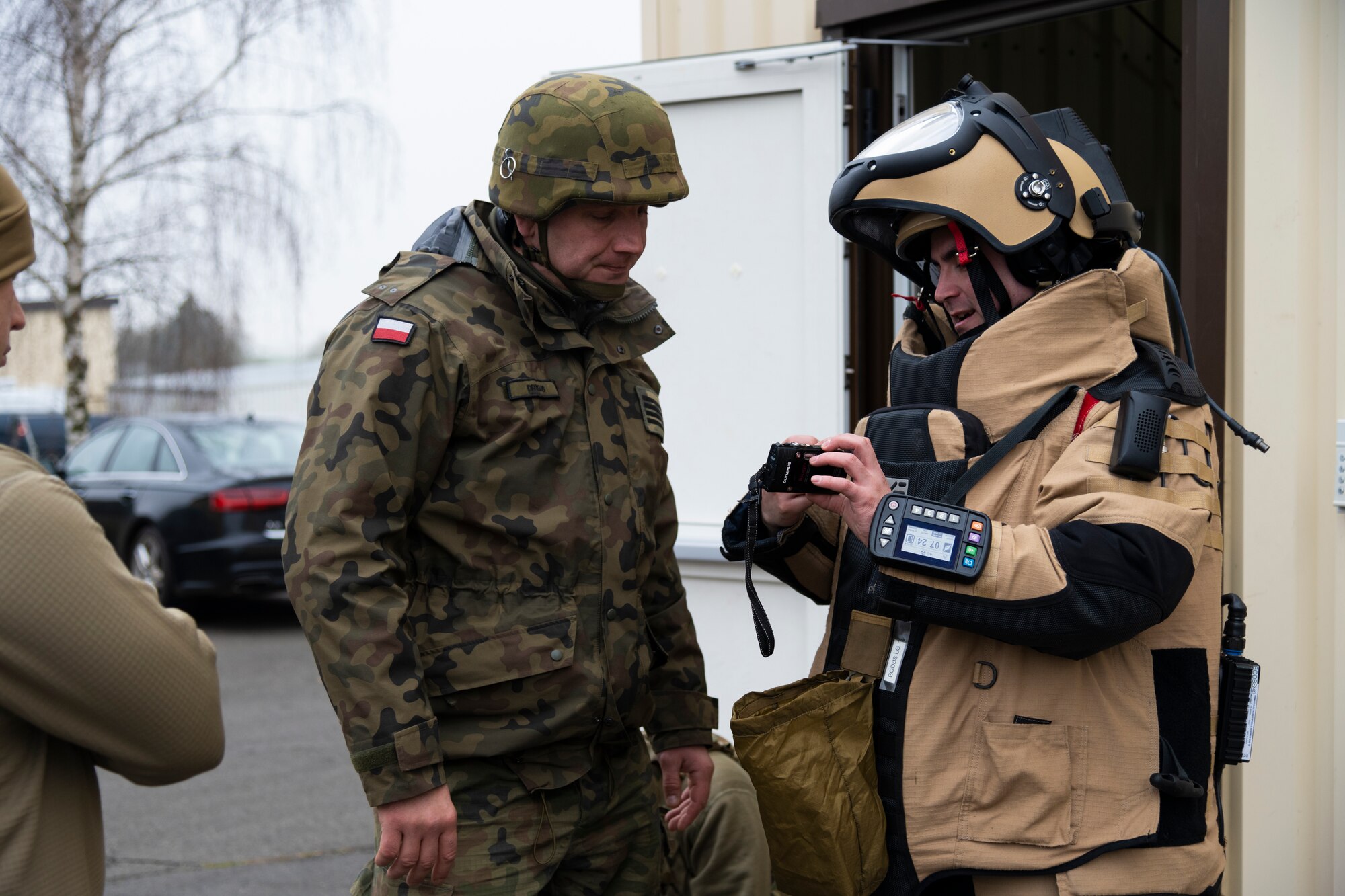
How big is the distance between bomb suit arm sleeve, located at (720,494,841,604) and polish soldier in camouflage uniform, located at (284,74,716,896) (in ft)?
0.58

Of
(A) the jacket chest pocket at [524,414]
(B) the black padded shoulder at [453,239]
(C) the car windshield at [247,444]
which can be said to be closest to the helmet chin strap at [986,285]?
(A) the jacket chest pocket at [524,414]

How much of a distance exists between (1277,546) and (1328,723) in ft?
1.52

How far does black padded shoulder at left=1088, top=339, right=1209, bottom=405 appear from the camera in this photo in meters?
2.11

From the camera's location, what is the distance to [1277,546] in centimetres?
315

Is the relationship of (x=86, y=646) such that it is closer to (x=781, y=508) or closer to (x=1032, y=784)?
(x=781, y=508)

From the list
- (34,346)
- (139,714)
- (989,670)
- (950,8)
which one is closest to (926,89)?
(950,8)

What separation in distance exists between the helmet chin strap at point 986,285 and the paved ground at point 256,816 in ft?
11.1

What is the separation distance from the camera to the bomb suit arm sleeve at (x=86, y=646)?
1.57 metres

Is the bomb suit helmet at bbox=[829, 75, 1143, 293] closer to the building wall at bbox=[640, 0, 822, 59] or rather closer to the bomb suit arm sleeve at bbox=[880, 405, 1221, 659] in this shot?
the bomb suit arm sleeve at bbox=[880, 405, 1221, 659]

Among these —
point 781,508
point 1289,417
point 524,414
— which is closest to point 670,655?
point 781,508

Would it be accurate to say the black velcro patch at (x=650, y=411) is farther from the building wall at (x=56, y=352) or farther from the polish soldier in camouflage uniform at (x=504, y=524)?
the building wall at (x=56, y=352)

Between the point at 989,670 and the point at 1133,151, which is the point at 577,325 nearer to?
the point at 989,670

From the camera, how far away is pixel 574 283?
2365mm

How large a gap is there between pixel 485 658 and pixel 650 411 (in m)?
0.63
